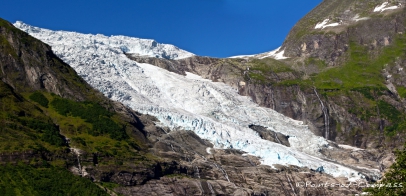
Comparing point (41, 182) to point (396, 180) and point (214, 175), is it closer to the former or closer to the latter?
point (214, 175)

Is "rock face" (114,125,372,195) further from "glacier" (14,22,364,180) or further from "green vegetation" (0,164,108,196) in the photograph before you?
"green vegetation" (0,164,108,196)

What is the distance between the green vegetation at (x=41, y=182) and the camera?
275 feet

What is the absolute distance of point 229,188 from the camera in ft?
349

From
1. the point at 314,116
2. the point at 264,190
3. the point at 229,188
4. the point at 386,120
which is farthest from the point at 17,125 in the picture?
the point at 386,120

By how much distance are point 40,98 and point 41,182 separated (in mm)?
39372

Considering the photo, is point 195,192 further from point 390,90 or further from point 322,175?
point 390,90

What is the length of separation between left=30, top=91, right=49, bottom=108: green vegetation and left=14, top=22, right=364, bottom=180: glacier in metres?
30.6

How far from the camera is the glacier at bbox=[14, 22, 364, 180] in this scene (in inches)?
5231

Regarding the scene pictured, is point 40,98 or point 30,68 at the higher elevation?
point 30,68

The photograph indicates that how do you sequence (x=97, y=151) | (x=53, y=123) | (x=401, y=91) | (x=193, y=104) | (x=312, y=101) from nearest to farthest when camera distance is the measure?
(x=97, y=151), (x=53, y=123), (x=193, y=104), (x=312, y=101), (x=401, y=91)

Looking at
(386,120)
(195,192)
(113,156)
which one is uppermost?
(386,120)

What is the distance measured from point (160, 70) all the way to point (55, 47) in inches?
1465

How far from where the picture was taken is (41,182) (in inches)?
3428

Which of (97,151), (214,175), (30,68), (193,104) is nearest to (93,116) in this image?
(97,151)
